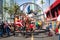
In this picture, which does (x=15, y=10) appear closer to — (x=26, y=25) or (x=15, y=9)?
(x=15, y=9)

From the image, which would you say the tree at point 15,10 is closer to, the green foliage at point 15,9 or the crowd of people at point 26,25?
the green foliage at point 15,9

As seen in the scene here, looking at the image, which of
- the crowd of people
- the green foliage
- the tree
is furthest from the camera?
the green foliage

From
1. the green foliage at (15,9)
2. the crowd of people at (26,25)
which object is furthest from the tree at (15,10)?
the crowd of people at (26,25)

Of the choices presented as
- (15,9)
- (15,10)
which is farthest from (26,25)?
(15,9)

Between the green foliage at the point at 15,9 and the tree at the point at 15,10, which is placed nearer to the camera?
the tree at the point at 15,10

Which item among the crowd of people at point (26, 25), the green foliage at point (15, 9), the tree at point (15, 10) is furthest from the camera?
the green foliage at point (15, 9)

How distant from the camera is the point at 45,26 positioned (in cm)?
2066

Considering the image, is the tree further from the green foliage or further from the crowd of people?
the crowd of people

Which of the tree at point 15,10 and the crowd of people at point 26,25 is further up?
the tree at point 15,10

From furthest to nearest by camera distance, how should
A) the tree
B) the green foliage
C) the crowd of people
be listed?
the green foliage < the tree < the crowd of people

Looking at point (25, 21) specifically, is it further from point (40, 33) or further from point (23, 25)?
point (40, 33)

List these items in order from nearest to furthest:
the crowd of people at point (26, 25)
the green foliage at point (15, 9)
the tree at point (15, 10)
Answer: the crowd of people at point (26, 25), the tree at point (15, 10), the green foliage at point (15, 9)

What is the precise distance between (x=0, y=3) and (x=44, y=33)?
141 feet

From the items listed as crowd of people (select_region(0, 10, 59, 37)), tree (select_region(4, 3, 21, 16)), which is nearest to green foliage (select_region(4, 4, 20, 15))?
tree (select_region(4, 3, 21, 16))
